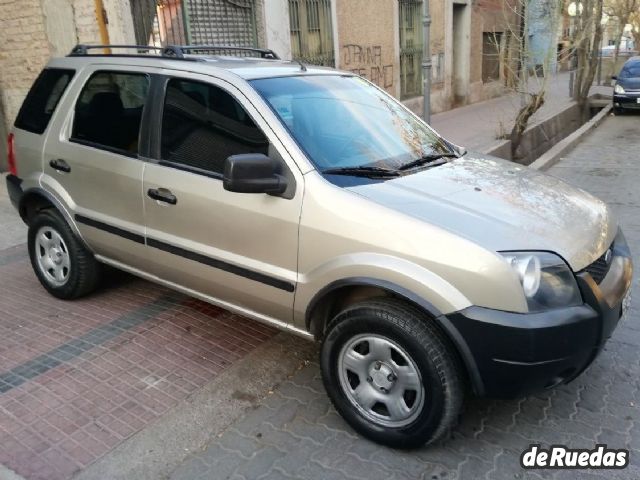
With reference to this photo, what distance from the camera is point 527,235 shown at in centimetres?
263

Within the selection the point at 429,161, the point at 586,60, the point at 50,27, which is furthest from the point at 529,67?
the point at 586,60

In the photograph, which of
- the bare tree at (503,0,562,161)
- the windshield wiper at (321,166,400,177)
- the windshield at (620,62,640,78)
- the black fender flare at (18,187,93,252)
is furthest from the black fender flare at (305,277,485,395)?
the windshield at (620,62,640,78)

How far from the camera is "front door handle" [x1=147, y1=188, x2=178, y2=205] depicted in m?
3.41

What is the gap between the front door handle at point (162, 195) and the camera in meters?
3.41

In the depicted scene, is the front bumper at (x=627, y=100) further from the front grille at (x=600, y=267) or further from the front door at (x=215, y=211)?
the front door at (x=215, y=211)

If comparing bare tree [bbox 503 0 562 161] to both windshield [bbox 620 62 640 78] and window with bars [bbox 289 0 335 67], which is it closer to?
window with bars [bbox 289 0 335 67]

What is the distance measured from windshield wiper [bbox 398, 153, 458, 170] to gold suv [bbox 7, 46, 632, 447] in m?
0.02

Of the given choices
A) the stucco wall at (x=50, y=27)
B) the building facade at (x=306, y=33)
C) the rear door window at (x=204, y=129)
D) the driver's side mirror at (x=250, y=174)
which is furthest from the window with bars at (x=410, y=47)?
the driver's side mirror at (x=250, y=174)

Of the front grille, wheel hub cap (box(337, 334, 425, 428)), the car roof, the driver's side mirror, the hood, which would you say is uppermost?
the car roof

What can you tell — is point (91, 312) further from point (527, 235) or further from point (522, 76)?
point (522, 76)

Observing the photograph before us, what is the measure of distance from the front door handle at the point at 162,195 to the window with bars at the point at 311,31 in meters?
8.71

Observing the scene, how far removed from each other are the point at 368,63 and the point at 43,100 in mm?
10966

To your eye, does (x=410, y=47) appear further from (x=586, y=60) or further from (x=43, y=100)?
(x=43, y=100)

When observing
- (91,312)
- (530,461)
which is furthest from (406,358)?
(91,312)
